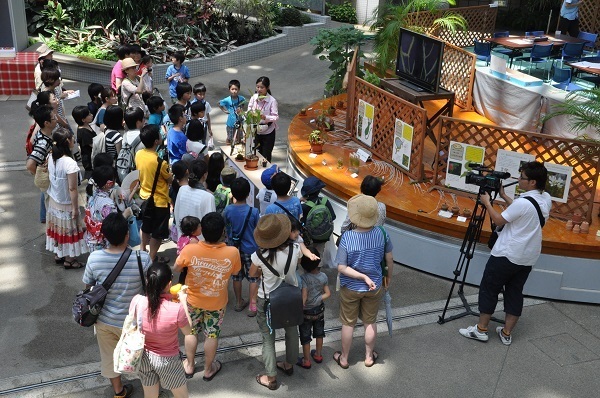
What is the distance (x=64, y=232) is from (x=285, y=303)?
3122mm

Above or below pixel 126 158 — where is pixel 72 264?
below

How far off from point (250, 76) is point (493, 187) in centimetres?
986

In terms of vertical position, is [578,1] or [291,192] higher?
[578,1]

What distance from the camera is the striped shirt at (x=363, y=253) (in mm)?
5887

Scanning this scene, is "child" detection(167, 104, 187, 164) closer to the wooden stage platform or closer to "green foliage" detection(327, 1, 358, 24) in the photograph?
the wooden stage platform

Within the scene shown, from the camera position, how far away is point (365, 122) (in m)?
9.53

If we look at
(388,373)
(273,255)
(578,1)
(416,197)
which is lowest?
(388,373)

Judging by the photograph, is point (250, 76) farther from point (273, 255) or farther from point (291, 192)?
point (273, 255)

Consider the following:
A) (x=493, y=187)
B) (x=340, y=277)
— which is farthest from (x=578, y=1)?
(x=340, y=277)

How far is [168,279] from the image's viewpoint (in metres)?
5.01

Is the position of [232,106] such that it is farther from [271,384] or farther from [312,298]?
[271,384]

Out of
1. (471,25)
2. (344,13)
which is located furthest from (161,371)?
(344,13)

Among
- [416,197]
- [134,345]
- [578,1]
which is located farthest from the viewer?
[578,1]

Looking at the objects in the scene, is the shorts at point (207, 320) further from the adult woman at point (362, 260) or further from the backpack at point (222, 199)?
the backpack at point (222, 199)
